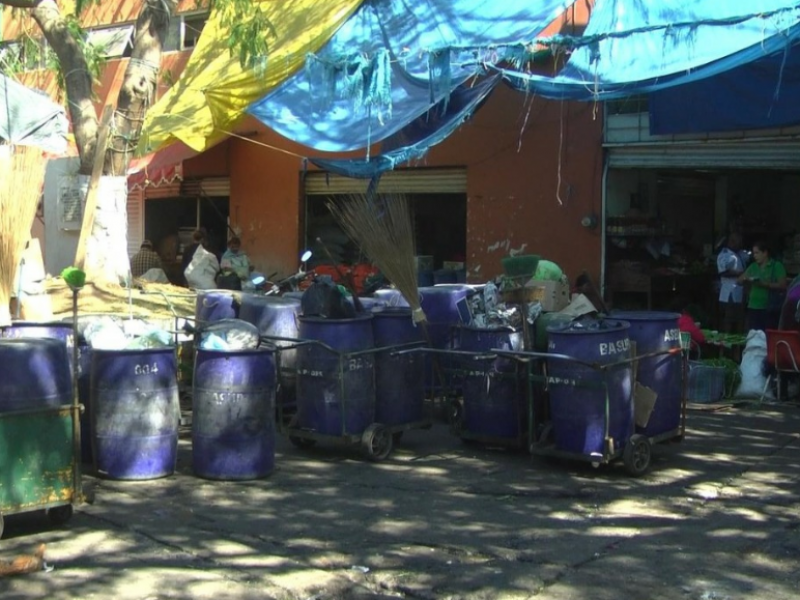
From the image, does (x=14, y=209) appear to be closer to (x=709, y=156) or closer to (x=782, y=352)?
(x=782, y=352)

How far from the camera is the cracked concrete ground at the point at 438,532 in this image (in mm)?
5219

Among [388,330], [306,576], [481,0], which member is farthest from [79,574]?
[481,0]

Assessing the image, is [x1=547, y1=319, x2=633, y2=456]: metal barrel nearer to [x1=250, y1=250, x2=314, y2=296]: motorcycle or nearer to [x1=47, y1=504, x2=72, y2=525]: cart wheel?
[x1=47, y1=504, x2=72, y2=525]: cart wheel

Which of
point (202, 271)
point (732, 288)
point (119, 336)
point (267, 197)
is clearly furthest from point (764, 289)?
point (267, 197)

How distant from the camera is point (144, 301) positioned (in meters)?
11.5

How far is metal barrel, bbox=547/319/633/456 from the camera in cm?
721

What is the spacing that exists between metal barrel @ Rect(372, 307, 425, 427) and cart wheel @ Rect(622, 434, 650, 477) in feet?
6.06

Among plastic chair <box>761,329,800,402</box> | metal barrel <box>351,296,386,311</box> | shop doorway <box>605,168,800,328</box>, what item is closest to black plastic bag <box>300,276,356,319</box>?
metal barrel <box>351,296,386,311</box>

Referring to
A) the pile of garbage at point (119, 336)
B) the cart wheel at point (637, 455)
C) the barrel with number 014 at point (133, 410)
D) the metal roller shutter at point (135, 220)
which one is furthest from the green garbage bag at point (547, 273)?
the metal roller shutter at point (135, 220)

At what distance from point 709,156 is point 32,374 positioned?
869 centimetres

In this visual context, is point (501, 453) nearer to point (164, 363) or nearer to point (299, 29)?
point (164, 363)

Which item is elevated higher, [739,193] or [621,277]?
[739,193]

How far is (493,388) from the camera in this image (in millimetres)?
8055

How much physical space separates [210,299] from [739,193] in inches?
338
